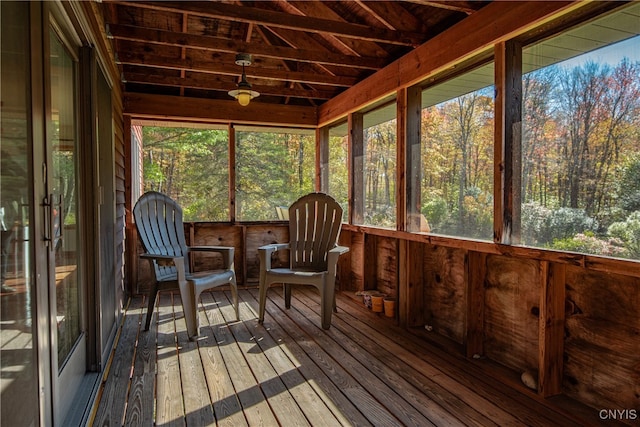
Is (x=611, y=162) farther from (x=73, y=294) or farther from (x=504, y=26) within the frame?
(x=73, y=294)

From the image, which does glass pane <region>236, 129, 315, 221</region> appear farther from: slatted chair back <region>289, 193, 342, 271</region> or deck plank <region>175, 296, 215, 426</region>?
deck plank <region>175, 296, 215, 426</region>

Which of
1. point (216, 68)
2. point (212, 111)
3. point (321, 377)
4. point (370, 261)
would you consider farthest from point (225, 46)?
point (321, 377)

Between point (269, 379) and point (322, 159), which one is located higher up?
point (322, 159)

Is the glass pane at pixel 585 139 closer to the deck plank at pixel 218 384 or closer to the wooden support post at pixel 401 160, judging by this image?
the wooden support post at pixel 401 160

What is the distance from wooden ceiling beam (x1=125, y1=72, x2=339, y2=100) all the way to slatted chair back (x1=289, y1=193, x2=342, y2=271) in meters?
1.49

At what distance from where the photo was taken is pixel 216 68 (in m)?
3.83

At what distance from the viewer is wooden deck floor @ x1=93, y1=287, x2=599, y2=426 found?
191 centimetres

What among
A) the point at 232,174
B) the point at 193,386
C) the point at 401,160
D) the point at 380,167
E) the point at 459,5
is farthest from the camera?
the point at 232,174

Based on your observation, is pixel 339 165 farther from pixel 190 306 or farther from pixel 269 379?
pixel 269 379

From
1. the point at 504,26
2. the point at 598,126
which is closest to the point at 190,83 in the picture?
the point at 504,26

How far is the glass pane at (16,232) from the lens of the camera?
104 centimetres

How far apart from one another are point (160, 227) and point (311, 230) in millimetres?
1376

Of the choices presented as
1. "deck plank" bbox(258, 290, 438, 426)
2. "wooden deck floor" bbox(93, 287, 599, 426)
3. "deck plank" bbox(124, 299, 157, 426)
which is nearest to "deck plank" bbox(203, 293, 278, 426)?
"wooden deck floor" bbox(93, 287, 599, 426)

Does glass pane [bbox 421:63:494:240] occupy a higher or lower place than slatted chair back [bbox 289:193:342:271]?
higher
